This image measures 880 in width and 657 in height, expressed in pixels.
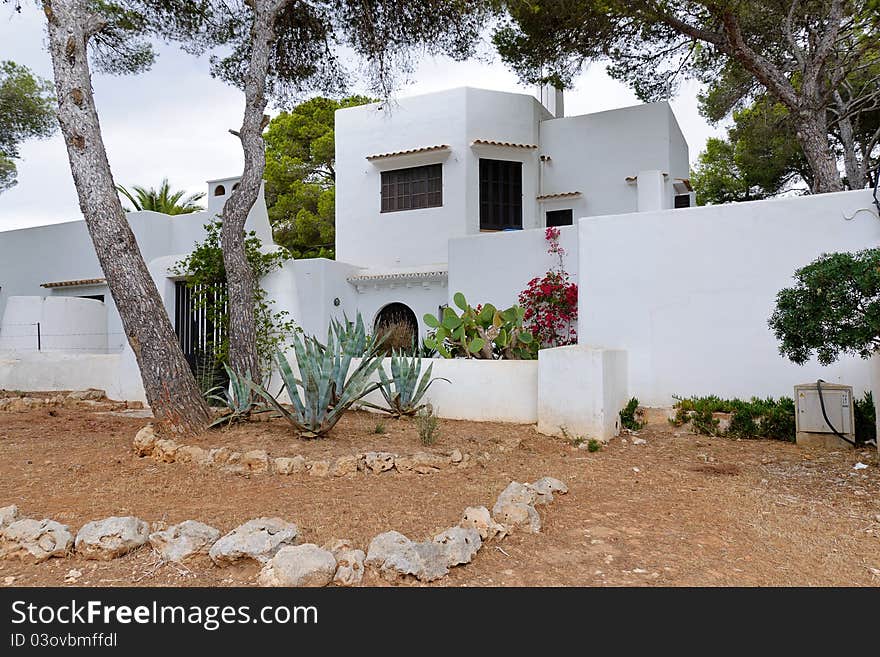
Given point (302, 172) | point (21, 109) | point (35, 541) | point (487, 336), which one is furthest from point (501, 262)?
point (302, 172)

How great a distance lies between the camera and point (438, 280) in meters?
12.7

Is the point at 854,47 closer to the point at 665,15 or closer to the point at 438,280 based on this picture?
the point at 665,15

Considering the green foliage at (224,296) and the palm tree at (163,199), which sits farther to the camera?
the palm tree at (163,199)

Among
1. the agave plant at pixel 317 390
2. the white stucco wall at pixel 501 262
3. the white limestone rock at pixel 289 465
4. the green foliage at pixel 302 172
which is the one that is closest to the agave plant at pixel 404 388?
the agave plant at pixel 317 390

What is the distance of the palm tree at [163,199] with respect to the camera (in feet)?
67.6

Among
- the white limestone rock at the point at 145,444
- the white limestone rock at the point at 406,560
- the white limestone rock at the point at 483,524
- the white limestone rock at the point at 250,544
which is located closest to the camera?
the white limestone rock at the point at 406,560

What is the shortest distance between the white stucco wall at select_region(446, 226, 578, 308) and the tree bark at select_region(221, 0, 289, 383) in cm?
400

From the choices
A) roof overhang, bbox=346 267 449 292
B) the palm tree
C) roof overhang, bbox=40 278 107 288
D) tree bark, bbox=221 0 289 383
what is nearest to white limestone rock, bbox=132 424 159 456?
tree bark, bbox=221 0 289 383

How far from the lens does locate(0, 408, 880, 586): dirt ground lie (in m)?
3.12

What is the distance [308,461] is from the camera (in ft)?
17.0

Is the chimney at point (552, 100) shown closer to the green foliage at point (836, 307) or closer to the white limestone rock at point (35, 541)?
the green foliage at point (836, 307)

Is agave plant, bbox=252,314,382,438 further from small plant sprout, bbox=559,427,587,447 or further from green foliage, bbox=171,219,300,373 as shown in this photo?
green foliage, bbox=171,219,300,373

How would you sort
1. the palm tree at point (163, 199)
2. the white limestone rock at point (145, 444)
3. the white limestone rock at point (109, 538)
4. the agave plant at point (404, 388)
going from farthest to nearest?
the palm tree at point (163, 199)
the agave plant at point (404, 388)
the white limestone rock at point (145, 444)
the white limestone rock at point (109, 538)
